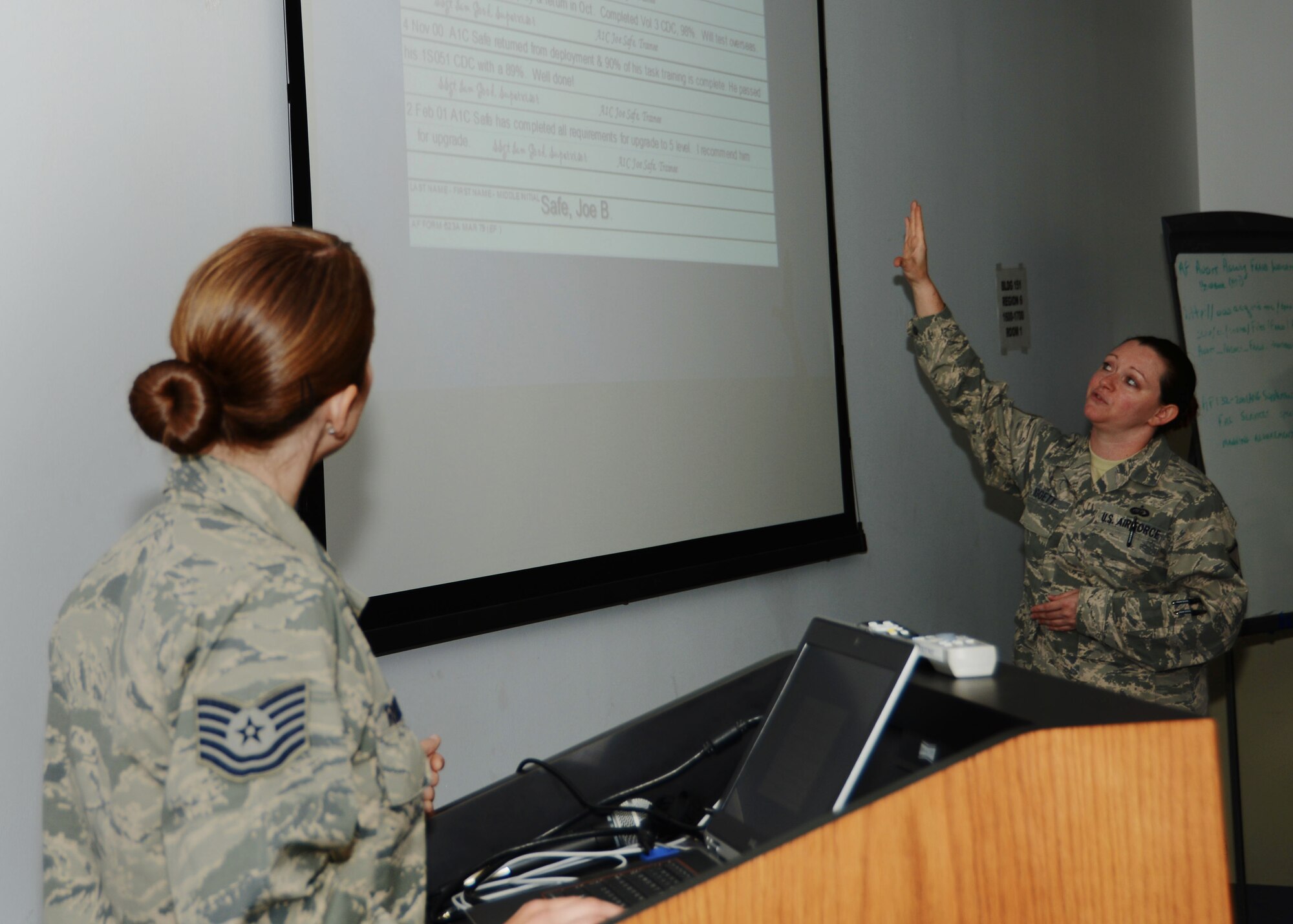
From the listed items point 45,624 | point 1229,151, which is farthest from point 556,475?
point 1229,151

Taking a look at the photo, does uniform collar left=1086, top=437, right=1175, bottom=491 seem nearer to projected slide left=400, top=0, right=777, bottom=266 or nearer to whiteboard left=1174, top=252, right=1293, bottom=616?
whiteboard left=1174, top=252, right=1293, bottom=616

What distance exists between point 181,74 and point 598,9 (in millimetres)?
797

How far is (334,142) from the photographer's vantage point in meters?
1.52

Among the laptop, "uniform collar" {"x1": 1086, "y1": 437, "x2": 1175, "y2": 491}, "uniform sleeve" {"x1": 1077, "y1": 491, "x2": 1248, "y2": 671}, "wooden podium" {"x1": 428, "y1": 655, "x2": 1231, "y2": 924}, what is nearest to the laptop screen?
the laptop

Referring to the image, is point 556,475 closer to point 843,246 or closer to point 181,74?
point 181,74

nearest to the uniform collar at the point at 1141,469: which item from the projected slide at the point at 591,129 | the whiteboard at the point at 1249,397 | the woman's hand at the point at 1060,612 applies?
the woman's hand at the point at 1060,612

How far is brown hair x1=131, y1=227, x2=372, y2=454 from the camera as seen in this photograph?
805 millimetres

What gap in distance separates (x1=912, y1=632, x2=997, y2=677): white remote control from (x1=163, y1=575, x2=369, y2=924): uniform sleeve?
632 millimetres

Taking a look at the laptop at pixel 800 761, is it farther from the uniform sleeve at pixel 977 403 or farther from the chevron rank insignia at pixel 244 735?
the uniform sleeve at pixel 977 403

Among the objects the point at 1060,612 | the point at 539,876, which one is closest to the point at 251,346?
the point at 539,876

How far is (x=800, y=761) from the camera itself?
1.09m

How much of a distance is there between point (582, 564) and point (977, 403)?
119 cm

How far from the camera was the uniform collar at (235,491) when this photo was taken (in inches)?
32.4

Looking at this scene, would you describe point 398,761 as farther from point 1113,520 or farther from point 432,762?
point 1113,520
